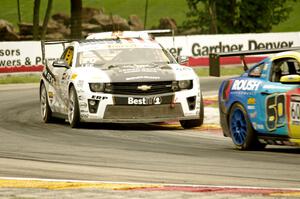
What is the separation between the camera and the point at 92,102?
1808 centimetres

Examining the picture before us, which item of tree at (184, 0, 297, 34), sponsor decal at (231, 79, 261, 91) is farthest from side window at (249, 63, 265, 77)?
tree at (184, 0, 297, 34)

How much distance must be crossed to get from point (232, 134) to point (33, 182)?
4.86 m

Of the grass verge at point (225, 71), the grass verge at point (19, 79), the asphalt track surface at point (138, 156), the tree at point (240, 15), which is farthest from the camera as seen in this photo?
the tree at point (240, 15)

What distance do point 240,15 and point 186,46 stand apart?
2986 centimetres

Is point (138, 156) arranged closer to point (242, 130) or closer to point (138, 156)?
point (138, 156)

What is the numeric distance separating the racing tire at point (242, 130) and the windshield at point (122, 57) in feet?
15.7

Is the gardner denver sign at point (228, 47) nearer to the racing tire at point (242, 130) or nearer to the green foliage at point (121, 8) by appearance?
the racing tire at point (242, 130)

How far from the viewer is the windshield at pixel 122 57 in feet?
62.8

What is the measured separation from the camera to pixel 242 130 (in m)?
14.3

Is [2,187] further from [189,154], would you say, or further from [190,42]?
[190,42]

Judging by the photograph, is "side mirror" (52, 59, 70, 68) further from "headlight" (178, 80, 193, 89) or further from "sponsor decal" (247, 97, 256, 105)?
"sponsor decal" (247, 97, 256, 105)

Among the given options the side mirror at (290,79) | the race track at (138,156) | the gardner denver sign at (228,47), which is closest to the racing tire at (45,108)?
the race track at (138,156)

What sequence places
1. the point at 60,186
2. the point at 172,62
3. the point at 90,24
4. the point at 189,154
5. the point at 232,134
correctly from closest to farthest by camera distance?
the point at 60,186 < the point at 189,154 < the point at 232,134 < the point at 172,62 < the point at 90,24

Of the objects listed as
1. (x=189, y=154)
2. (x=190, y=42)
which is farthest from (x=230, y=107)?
(x=190, y=42)
